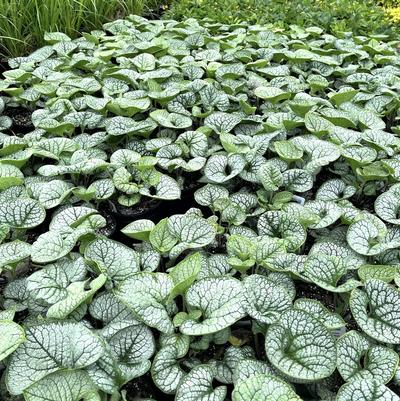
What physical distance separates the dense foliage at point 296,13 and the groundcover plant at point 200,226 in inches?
32.3

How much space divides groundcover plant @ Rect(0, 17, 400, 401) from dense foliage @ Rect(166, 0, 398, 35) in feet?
2.69

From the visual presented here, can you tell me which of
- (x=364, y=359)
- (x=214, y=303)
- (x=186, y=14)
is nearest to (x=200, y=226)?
→ (x=214, y=303)

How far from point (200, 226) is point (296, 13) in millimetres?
3086

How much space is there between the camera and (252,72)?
3.12 m

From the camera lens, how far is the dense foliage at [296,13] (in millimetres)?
4066

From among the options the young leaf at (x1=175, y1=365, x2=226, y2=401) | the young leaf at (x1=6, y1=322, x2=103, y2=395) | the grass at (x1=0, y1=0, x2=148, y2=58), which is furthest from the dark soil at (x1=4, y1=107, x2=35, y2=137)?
the young leaf at (x1=175, y1=365, x2=226, y2=401)

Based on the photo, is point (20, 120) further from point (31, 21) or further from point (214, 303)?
point (214, 303)

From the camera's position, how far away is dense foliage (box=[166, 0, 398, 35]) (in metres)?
4.07

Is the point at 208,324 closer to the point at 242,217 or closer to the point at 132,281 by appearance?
the point at 132,281

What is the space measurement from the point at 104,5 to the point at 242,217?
2971 mm

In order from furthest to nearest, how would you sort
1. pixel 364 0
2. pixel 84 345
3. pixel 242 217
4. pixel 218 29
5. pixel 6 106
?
pixel 364 0
pixel 218 29
pixel 6 106
pixel 242 217
pixel 84 345

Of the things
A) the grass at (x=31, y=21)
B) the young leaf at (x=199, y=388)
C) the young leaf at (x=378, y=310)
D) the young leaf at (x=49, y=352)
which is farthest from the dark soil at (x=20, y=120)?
the young leaf at (x=378, y=310)

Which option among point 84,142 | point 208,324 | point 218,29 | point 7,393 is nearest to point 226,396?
point 208,324

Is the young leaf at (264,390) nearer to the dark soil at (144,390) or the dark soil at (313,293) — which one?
the dark soil at (144,390)
